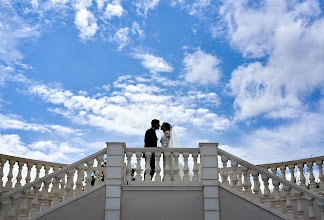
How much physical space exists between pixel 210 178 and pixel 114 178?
245 cm

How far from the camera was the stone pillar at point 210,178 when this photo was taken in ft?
25.8

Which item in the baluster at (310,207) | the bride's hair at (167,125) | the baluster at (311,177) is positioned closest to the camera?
the baluster at (310,207)

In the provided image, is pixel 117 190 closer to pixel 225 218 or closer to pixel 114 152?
pixel 114 152

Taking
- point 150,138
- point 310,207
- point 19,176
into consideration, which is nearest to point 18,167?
point 19,176

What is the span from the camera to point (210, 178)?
26.6ft

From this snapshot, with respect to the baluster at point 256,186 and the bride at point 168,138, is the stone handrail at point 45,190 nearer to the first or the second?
the bride at point 168,138

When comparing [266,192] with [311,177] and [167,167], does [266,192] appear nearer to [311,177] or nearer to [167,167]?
[311,177]

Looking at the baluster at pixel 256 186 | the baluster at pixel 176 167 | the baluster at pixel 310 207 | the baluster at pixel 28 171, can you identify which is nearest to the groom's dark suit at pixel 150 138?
the baluster at pixel 176 167

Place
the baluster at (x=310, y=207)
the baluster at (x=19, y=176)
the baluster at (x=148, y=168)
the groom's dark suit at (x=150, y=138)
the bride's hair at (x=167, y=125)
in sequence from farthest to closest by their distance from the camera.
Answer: the bride's hair at (x=167, y=125) → the baluster at (x=19, y=176) → the groom's dark suit at (x=150, y=138) → the baluster at (x=148, y=168) → the baluster at (x=310, y=207)

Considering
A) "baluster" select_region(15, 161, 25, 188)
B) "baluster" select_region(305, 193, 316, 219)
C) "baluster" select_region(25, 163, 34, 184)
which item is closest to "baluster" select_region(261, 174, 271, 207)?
"baluster" select_region(305, 193, 316, 219)

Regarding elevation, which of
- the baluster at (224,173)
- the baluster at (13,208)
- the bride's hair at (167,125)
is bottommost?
the baluster at (13,208)

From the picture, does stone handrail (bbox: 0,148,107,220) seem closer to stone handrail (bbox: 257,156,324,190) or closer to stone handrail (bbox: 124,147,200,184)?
stone handrail (bbox: 124,147,200,184)

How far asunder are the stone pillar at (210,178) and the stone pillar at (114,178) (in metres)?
2.12

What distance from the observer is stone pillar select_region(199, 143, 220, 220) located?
7.86 metres
